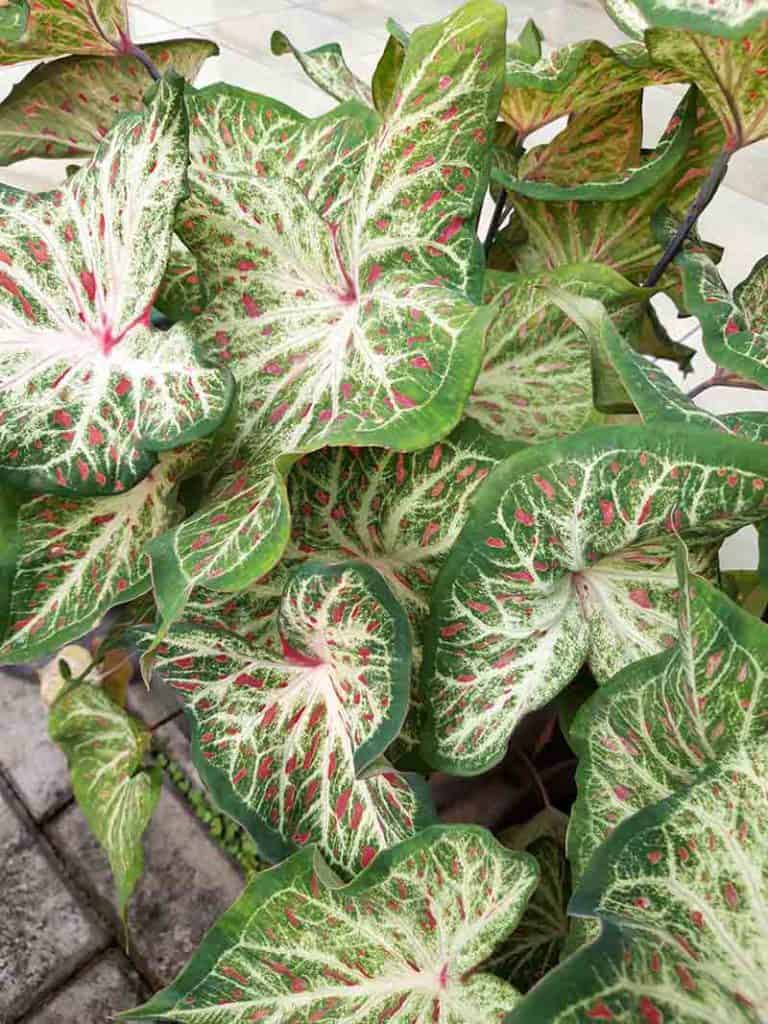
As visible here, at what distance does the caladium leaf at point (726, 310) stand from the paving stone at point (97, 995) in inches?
35.2

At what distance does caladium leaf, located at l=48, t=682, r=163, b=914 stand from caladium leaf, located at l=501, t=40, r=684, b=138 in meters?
0.60

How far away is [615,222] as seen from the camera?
2.58 feet

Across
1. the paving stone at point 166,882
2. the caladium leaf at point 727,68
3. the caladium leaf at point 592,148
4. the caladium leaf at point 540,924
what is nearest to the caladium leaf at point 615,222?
the caladium leaf at point 592,148

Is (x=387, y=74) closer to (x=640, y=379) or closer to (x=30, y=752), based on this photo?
(x=640, y=379)

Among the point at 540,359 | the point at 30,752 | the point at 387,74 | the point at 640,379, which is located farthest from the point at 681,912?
the point at 30,752

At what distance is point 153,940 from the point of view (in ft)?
3.26

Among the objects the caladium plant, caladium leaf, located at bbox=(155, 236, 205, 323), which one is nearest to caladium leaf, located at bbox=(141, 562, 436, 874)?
the caladium plant

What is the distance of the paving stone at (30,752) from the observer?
112cm

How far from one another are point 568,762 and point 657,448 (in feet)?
1.64

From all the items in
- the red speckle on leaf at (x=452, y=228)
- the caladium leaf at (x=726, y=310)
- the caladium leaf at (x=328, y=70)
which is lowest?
the caladium leaf at (x=726, y=310)

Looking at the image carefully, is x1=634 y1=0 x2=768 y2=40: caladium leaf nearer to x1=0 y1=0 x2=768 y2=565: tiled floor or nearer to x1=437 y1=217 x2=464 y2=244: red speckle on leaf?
x1=437 y1=217 x2=464 y2=244: red speckle on leaf

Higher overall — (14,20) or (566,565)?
(14,20)

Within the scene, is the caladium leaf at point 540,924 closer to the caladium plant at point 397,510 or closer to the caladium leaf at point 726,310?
the caladium plant at point 397,510

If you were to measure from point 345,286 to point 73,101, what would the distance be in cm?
39
